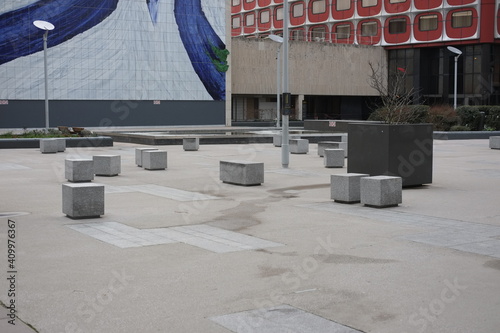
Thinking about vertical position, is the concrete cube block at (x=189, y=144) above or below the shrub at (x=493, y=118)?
below

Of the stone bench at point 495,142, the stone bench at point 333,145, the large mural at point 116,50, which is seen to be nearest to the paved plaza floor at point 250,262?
the stone bench at point 333,145

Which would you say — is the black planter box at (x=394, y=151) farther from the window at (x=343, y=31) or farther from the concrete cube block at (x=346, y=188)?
the window at (x=343, y=31)

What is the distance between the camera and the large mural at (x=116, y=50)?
172ft

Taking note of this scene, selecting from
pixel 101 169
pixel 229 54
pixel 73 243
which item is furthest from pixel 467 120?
pixel 73 243

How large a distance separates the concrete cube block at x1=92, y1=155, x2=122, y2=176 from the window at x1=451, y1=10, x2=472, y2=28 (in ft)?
172

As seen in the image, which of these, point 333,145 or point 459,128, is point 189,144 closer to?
point 333,145

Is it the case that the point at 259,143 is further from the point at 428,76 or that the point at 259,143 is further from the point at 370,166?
the point at 428,76

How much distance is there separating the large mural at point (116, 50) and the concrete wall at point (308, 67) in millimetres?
3766

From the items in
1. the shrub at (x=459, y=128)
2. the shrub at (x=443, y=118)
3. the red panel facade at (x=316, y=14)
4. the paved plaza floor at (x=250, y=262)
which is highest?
the red panel facade at (x=316, y=14)

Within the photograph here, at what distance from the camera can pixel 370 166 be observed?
18.1 metres

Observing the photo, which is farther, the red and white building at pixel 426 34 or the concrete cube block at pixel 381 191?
the red and white building at pixel 426 34

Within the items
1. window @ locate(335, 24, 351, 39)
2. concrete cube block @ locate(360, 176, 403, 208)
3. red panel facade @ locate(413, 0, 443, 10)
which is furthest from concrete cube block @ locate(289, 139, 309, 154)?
window @ locate(335, 24, 351, 39)

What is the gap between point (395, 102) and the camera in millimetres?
21188

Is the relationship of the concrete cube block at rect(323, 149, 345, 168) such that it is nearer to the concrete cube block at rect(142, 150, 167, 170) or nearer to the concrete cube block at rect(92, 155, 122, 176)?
the concrete cube block at rect(142, 150, 167, 170)
